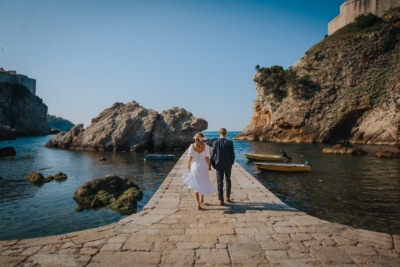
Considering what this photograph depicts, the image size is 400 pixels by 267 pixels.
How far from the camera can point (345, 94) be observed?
57000mm

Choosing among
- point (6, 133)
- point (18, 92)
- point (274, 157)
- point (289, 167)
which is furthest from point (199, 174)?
point (18, 92)

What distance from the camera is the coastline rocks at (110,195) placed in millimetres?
11545

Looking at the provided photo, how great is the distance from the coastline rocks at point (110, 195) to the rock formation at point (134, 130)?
87.7 ft

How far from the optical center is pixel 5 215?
1100 cm

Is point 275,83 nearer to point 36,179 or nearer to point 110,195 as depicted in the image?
point 36,179

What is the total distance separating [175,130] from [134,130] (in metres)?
6.35

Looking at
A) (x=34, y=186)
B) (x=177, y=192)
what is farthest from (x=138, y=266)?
(x=34, y=186)

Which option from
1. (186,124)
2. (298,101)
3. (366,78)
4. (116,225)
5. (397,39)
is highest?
(397,39)

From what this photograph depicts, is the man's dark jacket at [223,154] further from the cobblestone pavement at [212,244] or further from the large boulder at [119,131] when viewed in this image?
the large boulder at [119,131]

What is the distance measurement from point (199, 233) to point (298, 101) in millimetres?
60915

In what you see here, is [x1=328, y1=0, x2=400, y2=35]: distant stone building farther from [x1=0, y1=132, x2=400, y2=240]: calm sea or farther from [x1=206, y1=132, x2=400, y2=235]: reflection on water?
[x1=0, y1=132, x2=400, y2=240]: calm sea

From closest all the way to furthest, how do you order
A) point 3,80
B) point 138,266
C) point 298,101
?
1. point 138,266
2. point 298,101
3. point 3,80

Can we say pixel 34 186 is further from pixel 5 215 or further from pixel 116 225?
pixel 116 225

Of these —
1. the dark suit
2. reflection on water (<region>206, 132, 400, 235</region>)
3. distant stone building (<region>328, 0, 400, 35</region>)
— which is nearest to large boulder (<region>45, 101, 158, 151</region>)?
reflection on water (<region>206, 132, 400, 235</region>)
